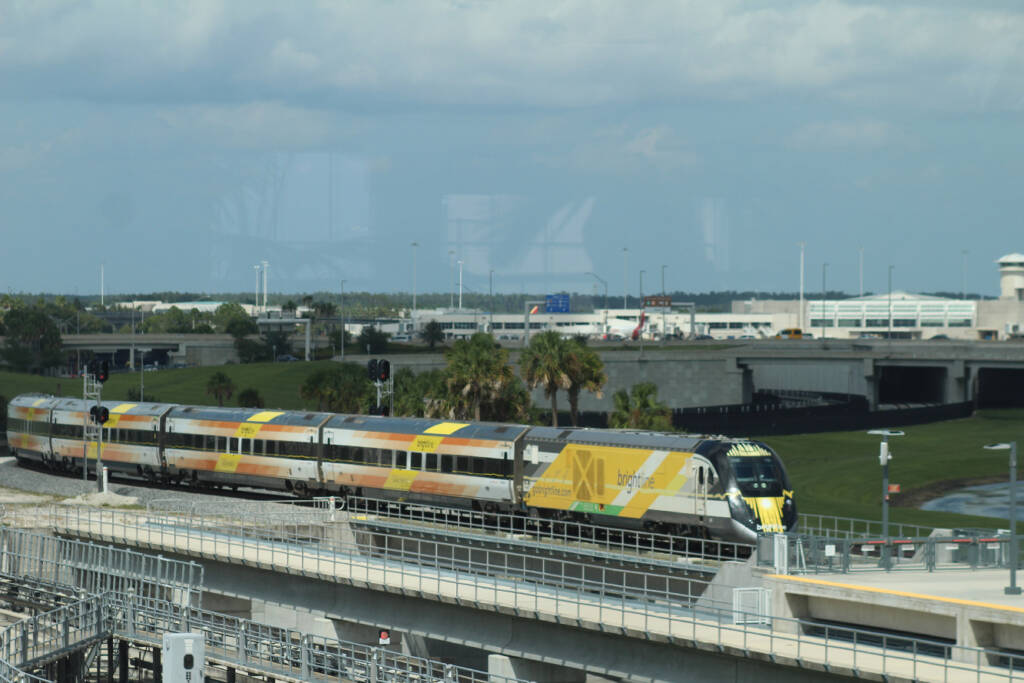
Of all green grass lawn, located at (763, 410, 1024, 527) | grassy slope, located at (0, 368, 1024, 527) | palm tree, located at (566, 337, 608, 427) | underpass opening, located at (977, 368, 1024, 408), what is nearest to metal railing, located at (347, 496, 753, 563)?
palm tree, located at (566, 337, 608, 427)

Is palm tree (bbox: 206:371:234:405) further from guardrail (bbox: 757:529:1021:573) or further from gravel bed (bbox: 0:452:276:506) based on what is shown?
guardrail (bbox: 757:529:1021:573)

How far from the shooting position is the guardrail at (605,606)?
29.4 metres

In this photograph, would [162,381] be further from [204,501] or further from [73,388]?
[204,501]

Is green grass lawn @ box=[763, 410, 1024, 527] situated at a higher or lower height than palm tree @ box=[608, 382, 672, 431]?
lower

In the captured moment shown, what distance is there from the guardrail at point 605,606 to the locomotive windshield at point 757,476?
172 inches

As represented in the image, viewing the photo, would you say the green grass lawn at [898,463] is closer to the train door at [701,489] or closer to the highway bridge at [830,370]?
the highway bridge at [830,370]

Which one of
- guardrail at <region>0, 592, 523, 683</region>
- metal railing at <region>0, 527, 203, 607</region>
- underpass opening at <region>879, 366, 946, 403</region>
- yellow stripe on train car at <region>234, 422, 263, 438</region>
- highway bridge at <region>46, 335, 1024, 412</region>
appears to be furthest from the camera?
underpass opening at <region>879, 366, 946, 403</region>

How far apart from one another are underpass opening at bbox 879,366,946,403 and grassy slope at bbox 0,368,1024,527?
48.5 feet

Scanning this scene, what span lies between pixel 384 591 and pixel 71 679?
9.54m

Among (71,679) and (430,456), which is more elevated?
(430,456)

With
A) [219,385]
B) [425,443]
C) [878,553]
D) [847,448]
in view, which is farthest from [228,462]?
[219,385]

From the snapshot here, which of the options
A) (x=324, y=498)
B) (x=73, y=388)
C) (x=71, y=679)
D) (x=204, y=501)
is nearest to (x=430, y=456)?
(x=324, y=498)

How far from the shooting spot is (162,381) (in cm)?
15025

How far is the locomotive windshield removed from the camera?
1764 inches
